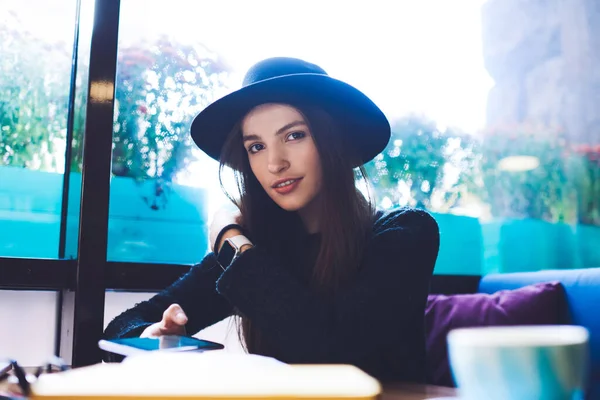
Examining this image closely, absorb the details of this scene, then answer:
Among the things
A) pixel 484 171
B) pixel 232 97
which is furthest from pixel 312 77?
pixel 484 171

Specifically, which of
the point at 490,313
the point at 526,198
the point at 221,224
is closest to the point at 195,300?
the point at 221,224

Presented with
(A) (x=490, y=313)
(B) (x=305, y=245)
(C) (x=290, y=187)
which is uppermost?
(C) (x=290, y=187)

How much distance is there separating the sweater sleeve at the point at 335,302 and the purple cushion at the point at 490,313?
0.69 metres

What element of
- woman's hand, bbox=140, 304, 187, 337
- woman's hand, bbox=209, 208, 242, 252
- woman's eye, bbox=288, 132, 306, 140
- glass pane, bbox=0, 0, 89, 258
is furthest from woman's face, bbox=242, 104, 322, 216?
glass pane, bbox=0, 0, 89, 258

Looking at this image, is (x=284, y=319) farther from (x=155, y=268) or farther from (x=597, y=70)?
(x=597, y=70)

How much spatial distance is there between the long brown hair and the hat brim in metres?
0.04

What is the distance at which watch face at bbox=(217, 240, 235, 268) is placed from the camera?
1.17 meters

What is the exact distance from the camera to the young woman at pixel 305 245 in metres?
1.02

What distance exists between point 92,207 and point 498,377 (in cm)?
150

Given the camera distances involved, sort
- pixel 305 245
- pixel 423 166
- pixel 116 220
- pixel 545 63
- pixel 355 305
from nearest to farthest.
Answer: pixel 355 305 < pixel 305 245 < pixel 116 220 < pixel 423 166 < pixel 545 63

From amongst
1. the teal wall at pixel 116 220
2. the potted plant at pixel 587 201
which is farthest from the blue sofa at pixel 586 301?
the teal wall at pixel 116 220

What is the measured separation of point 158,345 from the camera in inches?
31.2

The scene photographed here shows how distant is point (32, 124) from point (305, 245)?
975 mm

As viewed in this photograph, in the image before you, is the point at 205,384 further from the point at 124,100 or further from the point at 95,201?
the point at 124,100
